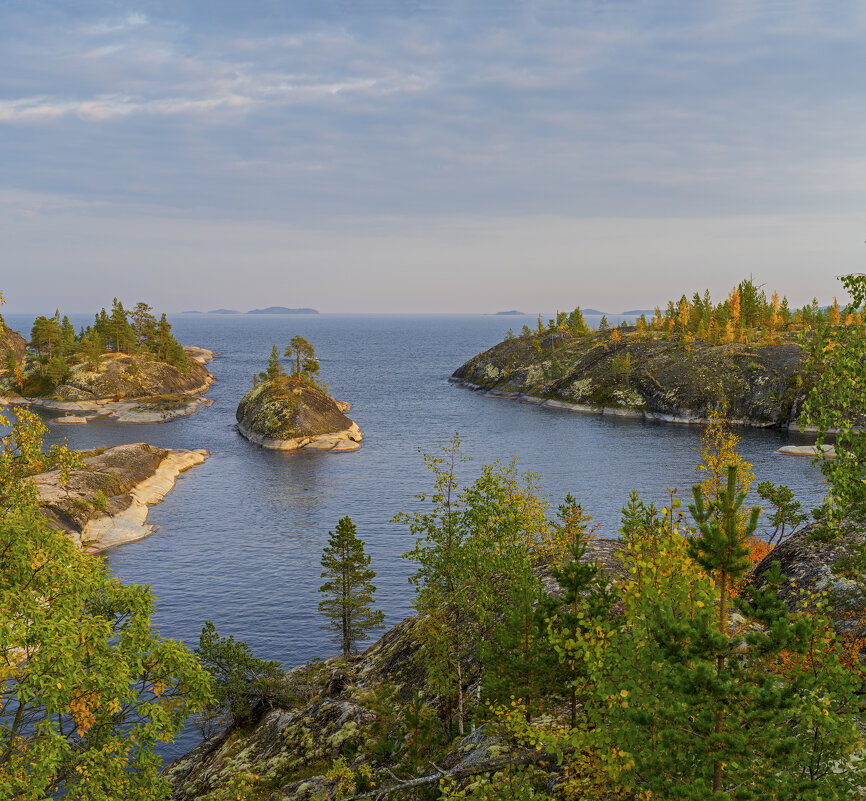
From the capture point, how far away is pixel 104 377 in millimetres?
165500

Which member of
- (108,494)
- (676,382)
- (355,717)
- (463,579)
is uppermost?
(676,382)

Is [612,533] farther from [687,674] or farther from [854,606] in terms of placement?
[687,674]

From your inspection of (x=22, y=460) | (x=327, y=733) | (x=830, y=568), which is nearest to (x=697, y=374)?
(x=830, y=568)

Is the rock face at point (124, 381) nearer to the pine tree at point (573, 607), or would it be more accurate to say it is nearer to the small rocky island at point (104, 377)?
the small rocky island at point (104, 377)

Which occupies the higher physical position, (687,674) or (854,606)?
(687,674)

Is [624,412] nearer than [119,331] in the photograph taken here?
Yes

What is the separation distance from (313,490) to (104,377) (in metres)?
96.4

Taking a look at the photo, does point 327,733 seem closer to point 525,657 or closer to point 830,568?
point 525,657

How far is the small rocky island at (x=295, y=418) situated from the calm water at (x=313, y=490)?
377 cm

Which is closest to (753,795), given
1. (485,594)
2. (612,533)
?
(485,594)

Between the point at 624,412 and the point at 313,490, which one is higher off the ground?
the point at 624,412

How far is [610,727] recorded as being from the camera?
45.1ft

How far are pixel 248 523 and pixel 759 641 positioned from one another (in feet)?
259

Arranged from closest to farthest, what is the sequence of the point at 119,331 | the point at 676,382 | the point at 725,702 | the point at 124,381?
the point at 725,702 → the point at 676,382 → the point at 124,381 → the point at 119,331
